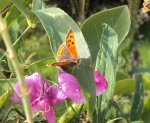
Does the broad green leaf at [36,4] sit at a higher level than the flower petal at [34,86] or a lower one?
higher

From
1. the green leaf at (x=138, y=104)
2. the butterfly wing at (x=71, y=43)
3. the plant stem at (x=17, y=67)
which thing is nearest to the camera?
the plant stem at (x=17, y=67)

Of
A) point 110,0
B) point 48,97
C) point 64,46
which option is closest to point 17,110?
point 48,97

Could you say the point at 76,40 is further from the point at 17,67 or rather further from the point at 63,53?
the point at 17,67

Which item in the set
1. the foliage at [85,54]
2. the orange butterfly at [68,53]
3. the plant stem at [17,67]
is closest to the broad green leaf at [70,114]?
the foliage at [85,54]

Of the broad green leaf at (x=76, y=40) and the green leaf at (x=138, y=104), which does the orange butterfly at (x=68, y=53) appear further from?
the green leaf at (x=138, y=104)

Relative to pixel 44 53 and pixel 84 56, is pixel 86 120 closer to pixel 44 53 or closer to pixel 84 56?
pixel 84 56

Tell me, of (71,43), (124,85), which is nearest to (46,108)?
(71,43)

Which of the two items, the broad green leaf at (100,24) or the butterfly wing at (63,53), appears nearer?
the butterfly wing at (63,53)
